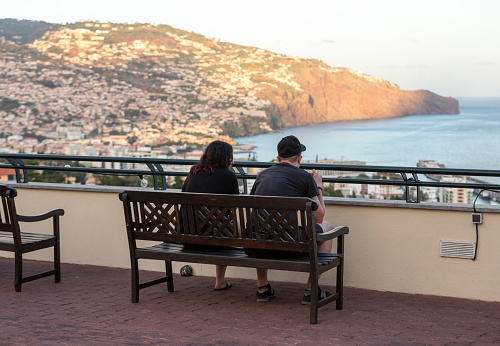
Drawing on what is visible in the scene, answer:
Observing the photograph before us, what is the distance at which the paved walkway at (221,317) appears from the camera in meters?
4.22

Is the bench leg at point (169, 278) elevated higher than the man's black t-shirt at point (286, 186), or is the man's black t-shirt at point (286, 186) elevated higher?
the man's black t-shirt at point (286, 186)

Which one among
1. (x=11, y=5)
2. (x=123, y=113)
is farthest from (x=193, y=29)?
(x=11, y=5)

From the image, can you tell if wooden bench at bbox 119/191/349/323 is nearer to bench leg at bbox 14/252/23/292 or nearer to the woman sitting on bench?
the woman sitting on bench

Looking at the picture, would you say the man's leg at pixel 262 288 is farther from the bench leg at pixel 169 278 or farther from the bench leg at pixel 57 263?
the bench leg at pixel 57 263

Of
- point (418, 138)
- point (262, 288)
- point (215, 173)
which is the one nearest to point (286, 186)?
point (215, 173)

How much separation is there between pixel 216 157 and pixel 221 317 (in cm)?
127

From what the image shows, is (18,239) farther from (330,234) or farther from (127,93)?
(127,93)

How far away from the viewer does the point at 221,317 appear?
4.80 metres

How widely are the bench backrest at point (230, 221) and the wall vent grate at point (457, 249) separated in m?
1.39

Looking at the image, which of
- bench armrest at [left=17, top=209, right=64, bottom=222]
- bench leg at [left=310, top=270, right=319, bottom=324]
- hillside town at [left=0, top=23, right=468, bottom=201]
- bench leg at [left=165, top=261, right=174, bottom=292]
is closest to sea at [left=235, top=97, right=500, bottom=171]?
hillside town at [left=0, top=23, right=468, bottom=201]

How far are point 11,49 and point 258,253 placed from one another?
6533 cm

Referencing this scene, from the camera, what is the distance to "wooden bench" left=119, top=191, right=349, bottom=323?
15.2 feet

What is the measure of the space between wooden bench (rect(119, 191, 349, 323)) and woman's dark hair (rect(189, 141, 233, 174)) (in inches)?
14.7

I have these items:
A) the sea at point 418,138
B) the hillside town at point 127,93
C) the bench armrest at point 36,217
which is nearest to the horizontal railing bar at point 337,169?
the bench armrest at point 36,217
